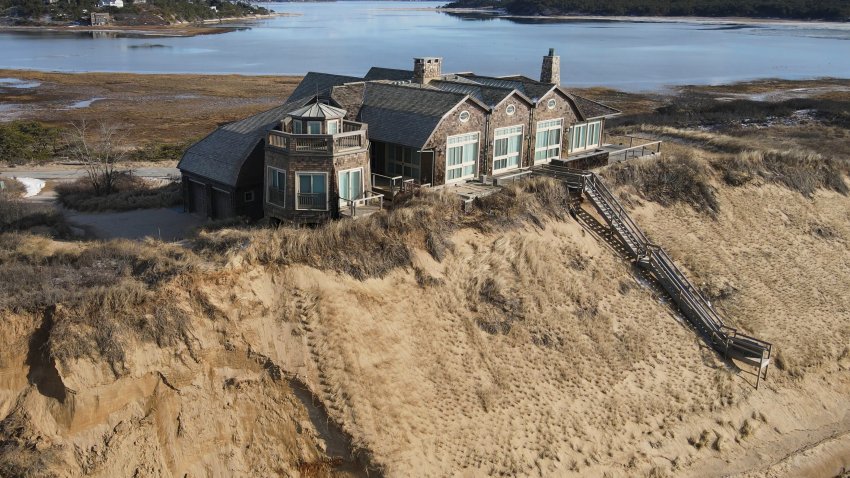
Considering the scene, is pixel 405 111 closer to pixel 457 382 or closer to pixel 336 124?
pixel 336 124

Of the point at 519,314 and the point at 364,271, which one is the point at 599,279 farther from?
the point at 364,271

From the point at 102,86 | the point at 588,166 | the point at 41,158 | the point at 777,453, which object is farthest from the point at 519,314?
the point at 102,86

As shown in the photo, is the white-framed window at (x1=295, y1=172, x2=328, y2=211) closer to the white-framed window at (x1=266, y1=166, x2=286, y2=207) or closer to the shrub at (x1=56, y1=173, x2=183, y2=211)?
the white-framed window at (x1=266, y1=166, x2=286, y2=207)

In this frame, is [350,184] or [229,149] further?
[229,149]

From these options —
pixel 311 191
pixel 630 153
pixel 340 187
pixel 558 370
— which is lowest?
pixel 558 370

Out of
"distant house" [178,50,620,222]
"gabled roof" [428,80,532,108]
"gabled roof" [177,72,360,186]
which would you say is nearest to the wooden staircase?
"distant house" [178,50,620,222]

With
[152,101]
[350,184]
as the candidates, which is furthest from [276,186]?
[152,101]
